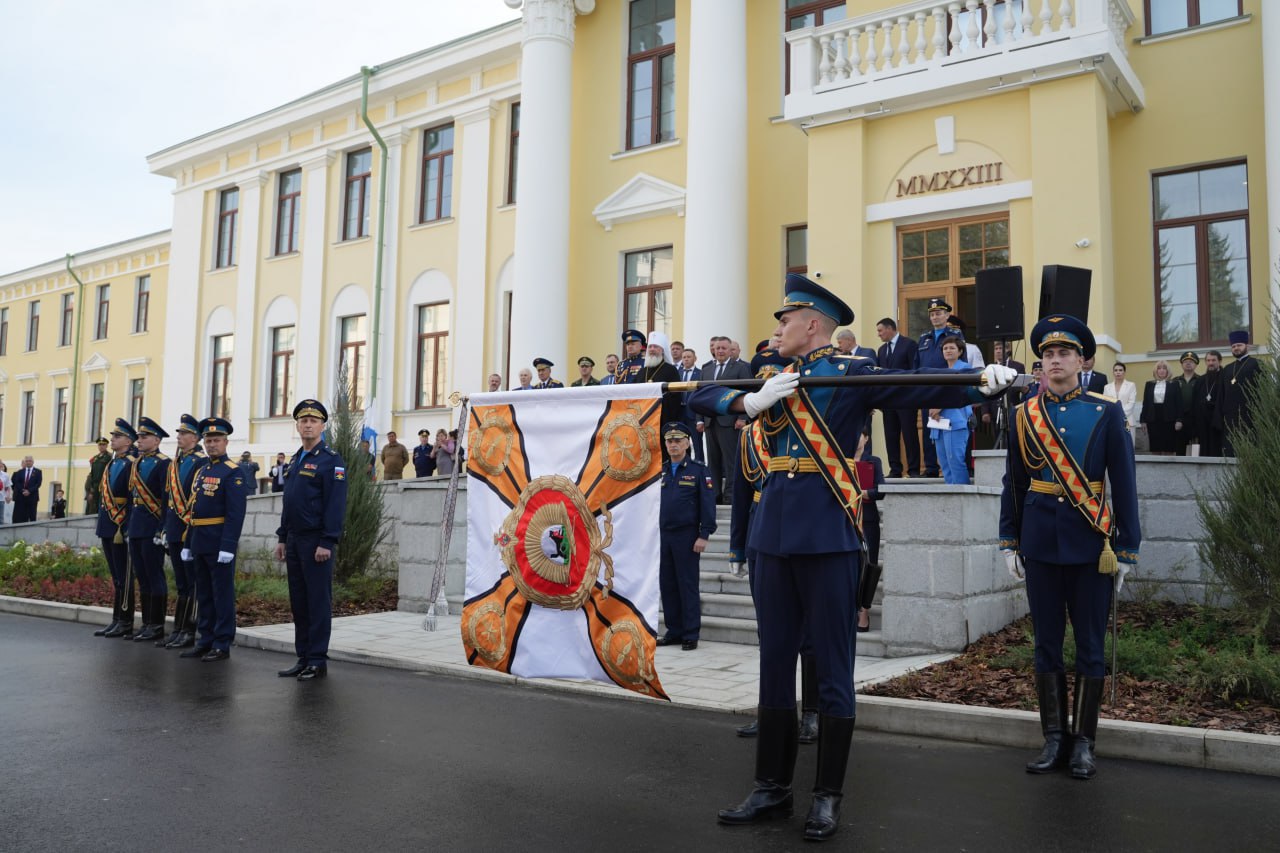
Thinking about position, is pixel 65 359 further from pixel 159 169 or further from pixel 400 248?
pixel 400 248

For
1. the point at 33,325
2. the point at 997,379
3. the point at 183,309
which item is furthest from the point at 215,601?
the point at 33,325

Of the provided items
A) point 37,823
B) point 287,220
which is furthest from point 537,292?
point 37,823

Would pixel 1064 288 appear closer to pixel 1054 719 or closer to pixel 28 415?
pixel 1054 719

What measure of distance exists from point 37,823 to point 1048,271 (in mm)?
8369

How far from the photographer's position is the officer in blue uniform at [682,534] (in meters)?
9.79

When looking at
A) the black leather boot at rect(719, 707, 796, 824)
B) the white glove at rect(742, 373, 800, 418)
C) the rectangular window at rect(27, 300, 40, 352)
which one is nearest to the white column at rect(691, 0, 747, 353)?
the white glove at rect(742, 373, 800, 418)

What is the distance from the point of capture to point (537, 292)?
20297mm

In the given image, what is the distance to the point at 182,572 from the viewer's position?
34.9ft

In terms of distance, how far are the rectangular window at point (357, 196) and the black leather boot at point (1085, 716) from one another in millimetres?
24108

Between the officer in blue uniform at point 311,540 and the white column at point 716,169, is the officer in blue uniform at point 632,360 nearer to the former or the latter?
the white column at point 716,169

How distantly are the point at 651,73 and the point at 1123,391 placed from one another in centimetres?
1156

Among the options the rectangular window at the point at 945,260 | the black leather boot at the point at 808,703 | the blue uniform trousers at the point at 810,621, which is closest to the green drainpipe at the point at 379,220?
the rectangular window at the point at 945,260

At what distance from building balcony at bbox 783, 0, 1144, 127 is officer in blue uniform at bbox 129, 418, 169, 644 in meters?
10.5

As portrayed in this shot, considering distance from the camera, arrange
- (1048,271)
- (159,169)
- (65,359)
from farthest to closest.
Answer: (65,359) → (159,169) → (1048,271)
